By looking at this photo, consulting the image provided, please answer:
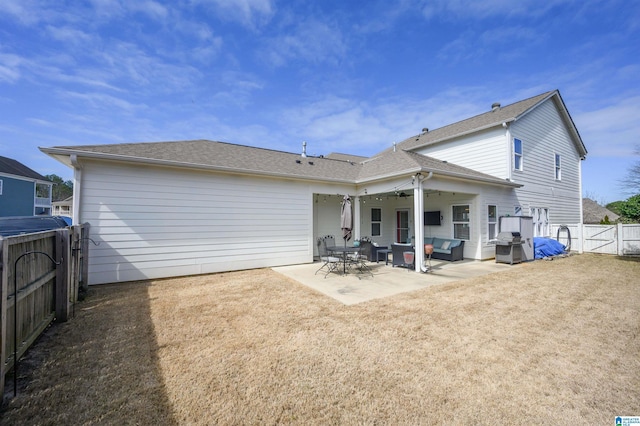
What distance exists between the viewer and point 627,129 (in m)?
18.2

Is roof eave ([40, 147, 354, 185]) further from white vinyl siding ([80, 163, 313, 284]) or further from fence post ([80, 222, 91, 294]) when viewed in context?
fence post ([80, 222, 91, 294])

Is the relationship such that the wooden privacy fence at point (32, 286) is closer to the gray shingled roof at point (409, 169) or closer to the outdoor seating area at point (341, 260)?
the outdoor seating area at point (341, 260)

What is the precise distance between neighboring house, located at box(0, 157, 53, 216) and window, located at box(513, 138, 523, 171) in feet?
115

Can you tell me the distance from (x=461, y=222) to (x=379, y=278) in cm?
604

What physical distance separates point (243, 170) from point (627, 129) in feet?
87.4

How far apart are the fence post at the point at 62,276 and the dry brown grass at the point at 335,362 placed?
0.77 ft

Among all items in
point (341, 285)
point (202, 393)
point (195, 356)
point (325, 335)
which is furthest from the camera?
point (341, 285)

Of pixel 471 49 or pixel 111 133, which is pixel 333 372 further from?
pixel 111 133

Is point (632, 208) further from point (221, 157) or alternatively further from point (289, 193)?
point (221, 157)

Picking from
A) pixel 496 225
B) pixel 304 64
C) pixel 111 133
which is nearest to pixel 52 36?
pixel 304 64

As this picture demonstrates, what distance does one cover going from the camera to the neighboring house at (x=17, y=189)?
2084 centimetres

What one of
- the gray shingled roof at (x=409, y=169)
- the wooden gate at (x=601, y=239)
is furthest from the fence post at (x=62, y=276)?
the wooden gate at (x=601, y=239)

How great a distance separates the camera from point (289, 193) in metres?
9.51

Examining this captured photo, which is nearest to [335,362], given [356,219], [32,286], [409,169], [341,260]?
[32,286]
